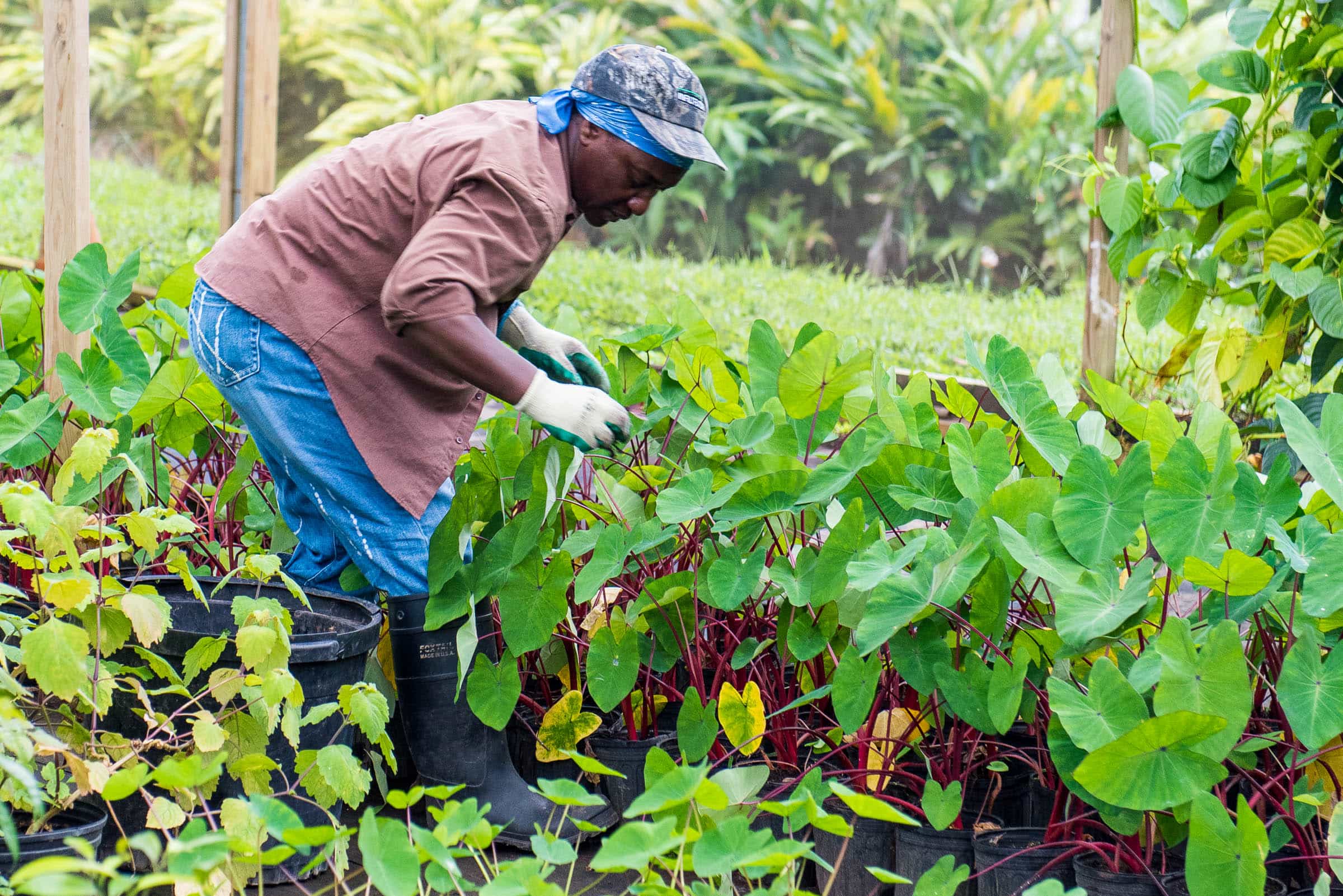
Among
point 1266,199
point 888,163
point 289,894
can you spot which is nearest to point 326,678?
point 289,894

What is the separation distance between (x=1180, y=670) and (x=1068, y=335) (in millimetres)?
3940

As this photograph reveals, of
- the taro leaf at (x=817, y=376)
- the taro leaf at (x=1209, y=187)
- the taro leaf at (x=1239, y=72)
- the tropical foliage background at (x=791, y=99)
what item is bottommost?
the tropical foliage background at (x=791, y=99)

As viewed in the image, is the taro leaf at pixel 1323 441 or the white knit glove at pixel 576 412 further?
the white knit glove at pixel 576 412

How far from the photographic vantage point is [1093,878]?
1.28 meters

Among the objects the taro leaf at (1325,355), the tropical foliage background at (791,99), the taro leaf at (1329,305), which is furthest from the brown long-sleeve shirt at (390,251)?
the tropical foliage background at (791,99)

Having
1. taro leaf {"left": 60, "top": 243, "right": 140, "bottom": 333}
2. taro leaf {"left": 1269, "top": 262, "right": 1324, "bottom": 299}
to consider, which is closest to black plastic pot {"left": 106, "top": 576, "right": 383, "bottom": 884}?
taro leaf {"left": 60, "top": 243, "right": 140, "bottom": 333}

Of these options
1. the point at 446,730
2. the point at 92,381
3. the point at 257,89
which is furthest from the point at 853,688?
the point at 257,89

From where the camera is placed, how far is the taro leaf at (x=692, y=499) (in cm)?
150

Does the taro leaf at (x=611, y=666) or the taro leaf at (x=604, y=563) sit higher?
the taro leaf at (x=604, y=563)

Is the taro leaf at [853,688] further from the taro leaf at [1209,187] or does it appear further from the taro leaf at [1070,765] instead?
the taro leaf at [1209,187]

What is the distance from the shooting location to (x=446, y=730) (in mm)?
1639

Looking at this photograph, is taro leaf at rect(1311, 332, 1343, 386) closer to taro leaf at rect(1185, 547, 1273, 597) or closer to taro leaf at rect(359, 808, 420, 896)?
taro leaf at rect(1185, 547, 1273, 597)

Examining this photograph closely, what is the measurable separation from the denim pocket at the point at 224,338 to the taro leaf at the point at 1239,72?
5.93 feet

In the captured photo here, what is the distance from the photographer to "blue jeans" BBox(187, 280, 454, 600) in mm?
1611
